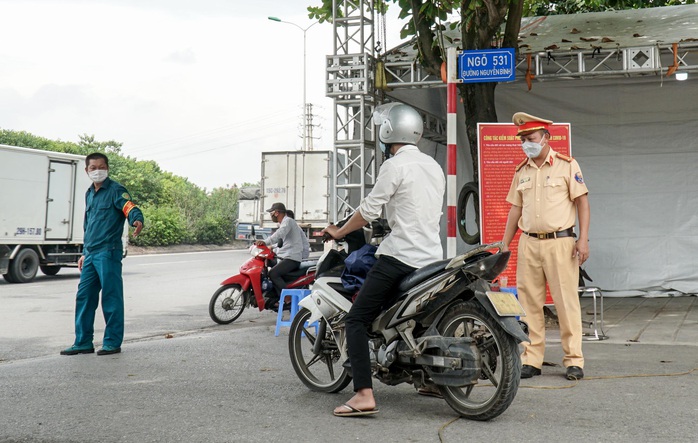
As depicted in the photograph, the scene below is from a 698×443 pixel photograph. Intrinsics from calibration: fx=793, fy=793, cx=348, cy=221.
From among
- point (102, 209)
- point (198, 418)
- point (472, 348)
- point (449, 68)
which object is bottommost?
point (198, 418)

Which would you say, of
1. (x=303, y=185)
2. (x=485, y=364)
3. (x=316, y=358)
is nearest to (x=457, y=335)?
(x=485, y=364)

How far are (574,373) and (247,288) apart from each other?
5350mm

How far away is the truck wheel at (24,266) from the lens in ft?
54.9

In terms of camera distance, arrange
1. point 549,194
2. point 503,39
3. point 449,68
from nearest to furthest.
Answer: point 549,194
point 449,68
point 503,39

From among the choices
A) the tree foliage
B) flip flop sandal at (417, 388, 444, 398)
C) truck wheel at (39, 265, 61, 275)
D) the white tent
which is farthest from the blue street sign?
the tree foliage

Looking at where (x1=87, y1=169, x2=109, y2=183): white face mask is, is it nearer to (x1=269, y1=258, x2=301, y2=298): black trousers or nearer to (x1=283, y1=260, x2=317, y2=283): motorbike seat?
(x1=269, y1=258, x2=301, y2=298): black trousers

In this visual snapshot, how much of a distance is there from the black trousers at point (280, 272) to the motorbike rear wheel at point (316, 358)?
4576mm

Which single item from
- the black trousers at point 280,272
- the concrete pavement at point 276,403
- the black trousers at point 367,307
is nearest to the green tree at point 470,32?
the black trousers at point 280,272

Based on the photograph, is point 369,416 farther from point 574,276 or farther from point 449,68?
point 449,68

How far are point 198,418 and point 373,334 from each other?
1.18 metres

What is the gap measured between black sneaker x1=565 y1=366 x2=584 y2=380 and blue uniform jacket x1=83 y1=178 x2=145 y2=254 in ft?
13.2

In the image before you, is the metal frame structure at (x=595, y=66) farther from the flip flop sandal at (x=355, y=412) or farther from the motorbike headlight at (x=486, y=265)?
the flip flop sandal at (x=355, y=412)

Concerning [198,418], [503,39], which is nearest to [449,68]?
[503,39]

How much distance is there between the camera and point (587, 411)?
4789 millimetres
